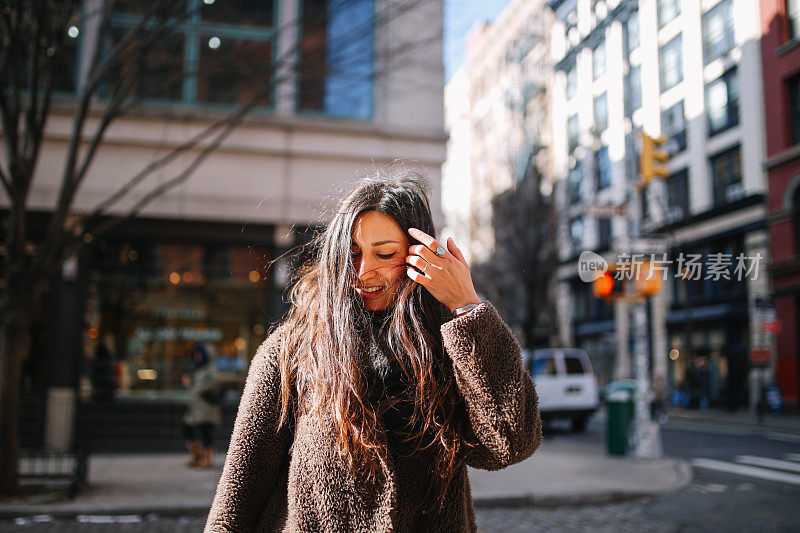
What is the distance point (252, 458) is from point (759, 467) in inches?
375

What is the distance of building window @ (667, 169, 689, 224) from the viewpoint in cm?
354

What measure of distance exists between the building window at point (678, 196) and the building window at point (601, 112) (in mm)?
656

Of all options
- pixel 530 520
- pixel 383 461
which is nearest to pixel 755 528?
pixel 530 520

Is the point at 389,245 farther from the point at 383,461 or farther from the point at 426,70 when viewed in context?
the point at 426,70

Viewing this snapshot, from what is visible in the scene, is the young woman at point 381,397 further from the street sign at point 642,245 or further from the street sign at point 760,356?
the street sign at point 642,245

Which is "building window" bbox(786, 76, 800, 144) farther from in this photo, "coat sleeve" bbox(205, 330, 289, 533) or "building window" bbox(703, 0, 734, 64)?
"coat sleeve" bbox(205, 330, 289, 533)

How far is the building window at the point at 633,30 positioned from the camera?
3576 mm

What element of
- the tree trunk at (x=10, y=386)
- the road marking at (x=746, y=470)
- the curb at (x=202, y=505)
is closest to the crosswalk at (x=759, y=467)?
the road marking at (x=746, y=470)

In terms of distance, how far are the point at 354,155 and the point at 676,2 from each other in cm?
946

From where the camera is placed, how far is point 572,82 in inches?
169

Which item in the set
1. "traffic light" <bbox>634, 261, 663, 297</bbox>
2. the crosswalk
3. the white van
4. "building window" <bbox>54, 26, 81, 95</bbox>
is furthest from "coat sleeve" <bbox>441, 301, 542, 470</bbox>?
the white van

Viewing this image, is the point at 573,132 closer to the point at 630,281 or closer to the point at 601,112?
the point at 601,112

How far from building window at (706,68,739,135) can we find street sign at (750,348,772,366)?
43.7 inches

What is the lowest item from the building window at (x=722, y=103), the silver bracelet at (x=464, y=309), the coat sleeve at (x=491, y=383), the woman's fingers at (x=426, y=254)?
the coat sleeve at (x=491, y=383)
